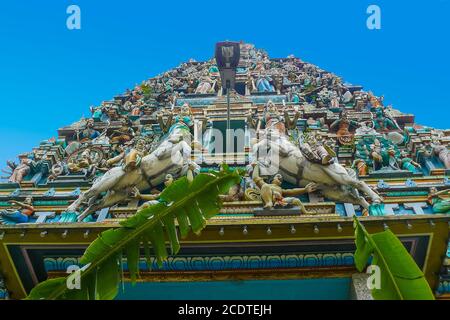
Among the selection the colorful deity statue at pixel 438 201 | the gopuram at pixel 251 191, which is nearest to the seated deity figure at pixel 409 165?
the gopuram at pixel 251 191

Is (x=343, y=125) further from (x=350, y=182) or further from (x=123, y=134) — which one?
(x=123, y=134)

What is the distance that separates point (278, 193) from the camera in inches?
365

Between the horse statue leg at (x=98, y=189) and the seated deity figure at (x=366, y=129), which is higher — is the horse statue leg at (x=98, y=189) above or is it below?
below

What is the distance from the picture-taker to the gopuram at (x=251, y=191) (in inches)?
306

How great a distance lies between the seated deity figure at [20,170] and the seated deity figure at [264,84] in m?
9.43

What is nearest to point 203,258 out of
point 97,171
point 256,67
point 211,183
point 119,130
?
point 211,183

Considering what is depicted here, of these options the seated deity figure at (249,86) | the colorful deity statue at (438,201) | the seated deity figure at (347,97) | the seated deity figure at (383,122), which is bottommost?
the colorful deity statue at (438,201)

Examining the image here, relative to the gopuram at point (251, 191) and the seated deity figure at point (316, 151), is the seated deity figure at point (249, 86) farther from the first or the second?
the seated deity figure at point (316, 151)

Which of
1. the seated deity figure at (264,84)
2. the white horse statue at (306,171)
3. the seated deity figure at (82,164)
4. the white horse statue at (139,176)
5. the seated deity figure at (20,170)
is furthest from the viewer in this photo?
the seated deity figure at (264,84)

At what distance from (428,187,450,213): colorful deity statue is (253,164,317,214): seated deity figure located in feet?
6.92

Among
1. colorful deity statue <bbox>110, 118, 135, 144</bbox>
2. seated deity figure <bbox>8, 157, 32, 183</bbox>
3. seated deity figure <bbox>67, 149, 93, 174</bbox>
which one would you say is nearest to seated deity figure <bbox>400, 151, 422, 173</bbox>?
seated deity figure <bbox>67, 149, 93, 174</bbox>

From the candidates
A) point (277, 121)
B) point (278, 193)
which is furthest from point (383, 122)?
point (278, 193)

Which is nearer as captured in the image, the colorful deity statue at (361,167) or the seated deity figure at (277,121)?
the colorful deity statue at (361,167)
